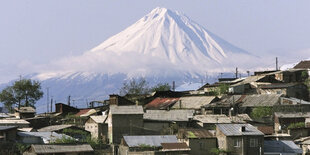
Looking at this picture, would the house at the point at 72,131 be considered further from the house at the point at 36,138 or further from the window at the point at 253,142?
the window at the point at 253,142

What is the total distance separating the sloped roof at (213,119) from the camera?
205 ft

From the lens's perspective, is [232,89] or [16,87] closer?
[232,89]

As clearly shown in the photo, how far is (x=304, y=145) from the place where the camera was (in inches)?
2199

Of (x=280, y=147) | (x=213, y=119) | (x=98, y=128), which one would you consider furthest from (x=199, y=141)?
(x=98, y=128)

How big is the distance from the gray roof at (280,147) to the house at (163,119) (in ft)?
32.1

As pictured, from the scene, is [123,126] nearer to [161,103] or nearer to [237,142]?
[237,142]

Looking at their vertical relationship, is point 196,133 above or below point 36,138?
above

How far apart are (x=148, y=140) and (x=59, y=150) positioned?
21.9 ft

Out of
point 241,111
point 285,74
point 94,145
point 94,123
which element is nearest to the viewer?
point 94,145

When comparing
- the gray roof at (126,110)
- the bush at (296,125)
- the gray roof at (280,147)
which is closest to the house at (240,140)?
the gray roof at (280,147)

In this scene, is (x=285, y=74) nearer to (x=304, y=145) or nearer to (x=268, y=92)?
(x=268, y=92)

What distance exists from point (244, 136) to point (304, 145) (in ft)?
22.1

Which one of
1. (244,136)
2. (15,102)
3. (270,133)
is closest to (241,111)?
(270,133)

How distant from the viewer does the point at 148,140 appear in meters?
51.9
